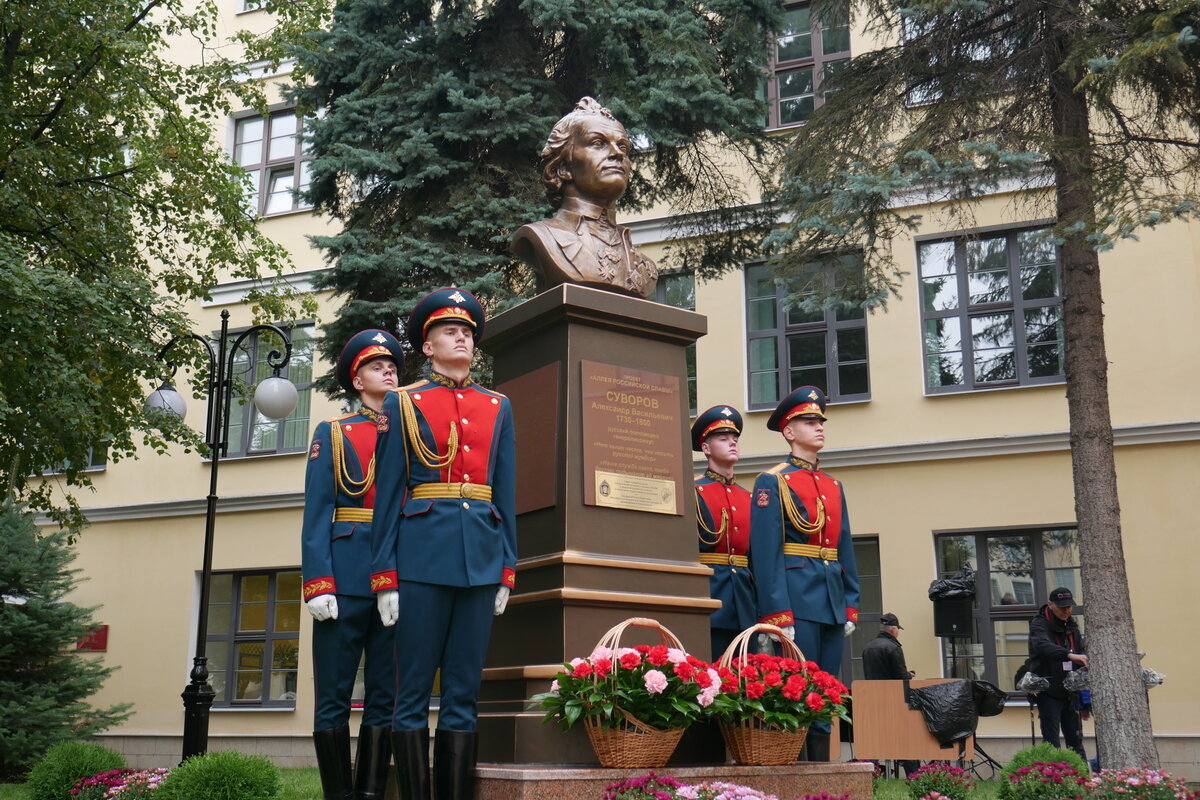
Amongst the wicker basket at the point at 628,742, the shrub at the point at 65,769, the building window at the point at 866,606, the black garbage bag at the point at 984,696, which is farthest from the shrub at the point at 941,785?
the building window at the point at 866,606

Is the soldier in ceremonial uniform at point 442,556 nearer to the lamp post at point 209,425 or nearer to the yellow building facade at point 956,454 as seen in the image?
the lamp post at point 209,425

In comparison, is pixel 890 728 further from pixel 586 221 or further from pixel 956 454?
pixel 586 221

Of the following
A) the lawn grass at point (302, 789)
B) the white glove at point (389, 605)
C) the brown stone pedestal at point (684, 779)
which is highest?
the white glove at point (389, 605)

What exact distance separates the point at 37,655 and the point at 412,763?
43.7 feet

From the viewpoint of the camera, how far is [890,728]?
10984 millimetres

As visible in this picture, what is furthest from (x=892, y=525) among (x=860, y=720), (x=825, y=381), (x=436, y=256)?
(x=436, y=256)

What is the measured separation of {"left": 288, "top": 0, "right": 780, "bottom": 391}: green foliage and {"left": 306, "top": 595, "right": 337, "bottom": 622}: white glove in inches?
248

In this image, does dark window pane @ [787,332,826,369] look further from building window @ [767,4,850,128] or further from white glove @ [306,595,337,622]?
white glove @ [306,595,337,622]

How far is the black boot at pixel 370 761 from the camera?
224 inches

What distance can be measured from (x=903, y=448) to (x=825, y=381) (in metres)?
1.48

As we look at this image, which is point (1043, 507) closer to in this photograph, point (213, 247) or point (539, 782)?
point (213, 247)

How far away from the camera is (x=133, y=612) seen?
833 inches

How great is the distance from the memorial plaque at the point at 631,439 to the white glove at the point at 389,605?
4.76 feet

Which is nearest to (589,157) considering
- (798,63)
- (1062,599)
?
(1062,599)
